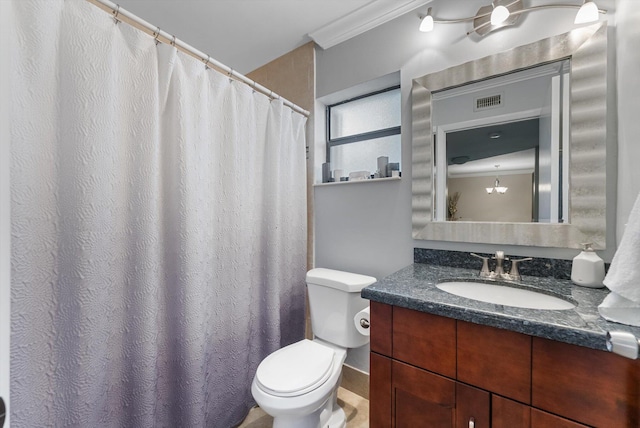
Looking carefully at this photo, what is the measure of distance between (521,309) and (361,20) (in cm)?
181

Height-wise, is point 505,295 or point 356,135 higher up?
point 356,135

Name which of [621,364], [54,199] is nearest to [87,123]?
[54,199]

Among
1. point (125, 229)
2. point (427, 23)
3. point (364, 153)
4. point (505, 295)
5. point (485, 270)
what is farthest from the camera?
point (364, 153)

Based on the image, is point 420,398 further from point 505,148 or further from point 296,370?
point 505,148

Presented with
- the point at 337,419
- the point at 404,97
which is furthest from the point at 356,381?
the point at 404,97

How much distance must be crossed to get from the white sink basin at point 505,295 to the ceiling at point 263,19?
5.16 feet

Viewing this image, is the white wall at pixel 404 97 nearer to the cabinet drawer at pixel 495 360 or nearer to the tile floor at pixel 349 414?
the cabinet drawer at pixel 495 360

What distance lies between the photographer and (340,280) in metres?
1.53

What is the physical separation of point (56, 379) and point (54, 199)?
23.8 inches

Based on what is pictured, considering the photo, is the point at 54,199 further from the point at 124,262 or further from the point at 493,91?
the point at 493,91

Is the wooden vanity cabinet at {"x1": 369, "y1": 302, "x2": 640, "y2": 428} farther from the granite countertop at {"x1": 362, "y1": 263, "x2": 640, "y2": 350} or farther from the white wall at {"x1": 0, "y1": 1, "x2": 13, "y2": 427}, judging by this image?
the white wall at {"x1": 0, "y1": 1, "x2": 13, "y2": 427}

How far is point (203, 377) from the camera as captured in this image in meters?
1.26

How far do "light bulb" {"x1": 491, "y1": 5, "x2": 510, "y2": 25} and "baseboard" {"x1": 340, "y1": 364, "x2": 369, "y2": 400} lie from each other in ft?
6.90

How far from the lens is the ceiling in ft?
5.16
